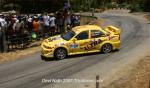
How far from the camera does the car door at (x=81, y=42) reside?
21422 millimetres

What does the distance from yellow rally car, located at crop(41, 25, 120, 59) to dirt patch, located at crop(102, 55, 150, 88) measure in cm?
308

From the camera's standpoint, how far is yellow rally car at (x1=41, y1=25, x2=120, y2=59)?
21.0m

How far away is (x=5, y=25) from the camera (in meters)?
23.7

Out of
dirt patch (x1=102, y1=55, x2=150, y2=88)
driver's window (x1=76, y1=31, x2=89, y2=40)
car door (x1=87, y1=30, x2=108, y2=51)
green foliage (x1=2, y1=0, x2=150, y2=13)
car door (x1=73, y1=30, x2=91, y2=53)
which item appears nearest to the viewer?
dirt patch (x1=102, y1=55, x2=150, y2=88)

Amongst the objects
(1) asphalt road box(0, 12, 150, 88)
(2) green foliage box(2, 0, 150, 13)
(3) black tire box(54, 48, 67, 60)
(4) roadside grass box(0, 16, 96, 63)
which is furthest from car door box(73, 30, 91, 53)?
(2) green foliage box(2, 0, 150, 13)

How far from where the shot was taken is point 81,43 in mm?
21484

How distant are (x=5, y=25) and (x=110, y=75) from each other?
9260mm

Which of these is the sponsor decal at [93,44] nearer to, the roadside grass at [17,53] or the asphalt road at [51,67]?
the asphalt road at [51,67]

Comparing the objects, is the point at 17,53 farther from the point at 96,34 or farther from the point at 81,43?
the point at 96,34

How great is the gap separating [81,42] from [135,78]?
5386mm

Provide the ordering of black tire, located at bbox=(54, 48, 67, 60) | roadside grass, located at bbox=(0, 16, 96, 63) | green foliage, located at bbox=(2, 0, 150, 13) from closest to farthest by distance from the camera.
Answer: black tire, located at bbox=(54, 48, 67, 60), roadside grass, located at bbox=(0, 16, 96, 63), green foliage, located at bbox=(2, 0, 150, 13)

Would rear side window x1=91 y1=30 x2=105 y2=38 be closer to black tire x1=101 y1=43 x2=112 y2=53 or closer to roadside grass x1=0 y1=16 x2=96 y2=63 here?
black tire x1=101 y1=43 x2=112 y2=53

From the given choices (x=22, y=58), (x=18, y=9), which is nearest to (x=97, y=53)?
(x=22, y=58)

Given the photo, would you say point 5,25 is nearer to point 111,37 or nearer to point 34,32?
point 34,32
